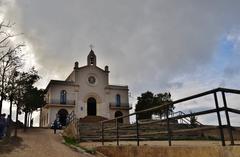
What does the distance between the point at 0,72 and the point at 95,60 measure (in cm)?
2481

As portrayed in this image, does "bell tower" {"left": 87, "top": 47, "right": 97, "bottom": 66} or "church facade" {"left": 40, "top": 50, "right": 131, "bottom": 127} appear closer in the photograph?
"church facade" {"left": 40, "top": 50, "right": 131, "bottom": 127}

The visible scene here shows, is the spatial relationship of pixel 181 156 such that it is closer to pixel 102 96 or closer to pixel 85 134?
pixel 85 134

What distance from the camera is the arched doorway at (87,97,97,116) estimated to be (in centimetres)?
4194

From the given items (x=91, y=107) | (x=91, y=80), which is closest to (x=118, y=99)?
(x=91, y=107)

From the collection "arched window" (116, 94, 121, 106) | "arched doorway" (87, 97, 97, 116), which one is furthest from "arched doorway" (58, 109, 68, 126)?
"arched window" (116, 94, 121, 106)

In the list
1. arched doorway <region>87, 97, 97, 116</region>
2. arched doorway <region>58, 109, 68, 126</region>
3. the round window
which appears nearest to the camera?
arched doorway <region>58, 109, 68, 126</region>

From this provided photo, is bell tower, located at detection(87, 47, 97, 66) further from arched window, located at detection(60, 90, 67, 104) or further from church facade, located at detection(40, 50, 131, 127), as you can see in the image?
arched window, located at detection(60, 90, 67, 104)

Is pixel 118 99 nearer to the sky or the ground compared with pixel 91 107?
nearer to the sky

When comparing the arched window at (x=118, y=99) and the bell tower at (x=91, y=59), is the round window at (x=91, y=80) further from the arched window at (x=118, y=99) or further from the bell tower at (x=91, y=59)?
the arched window at (x=118, y=99)

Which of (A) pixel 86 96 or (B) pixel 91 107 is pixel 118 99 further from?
(A) pixel 86 96

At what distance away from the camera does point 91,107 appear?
42219 millimetres

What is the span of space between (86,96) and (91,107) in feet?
6.14

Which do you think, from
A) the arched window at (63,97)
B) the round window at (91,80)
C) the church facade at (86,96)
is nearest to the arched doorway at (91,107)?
the church facade at (86,96)

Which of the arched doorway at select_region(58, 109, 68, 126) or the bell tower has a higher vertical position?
the bell tower
